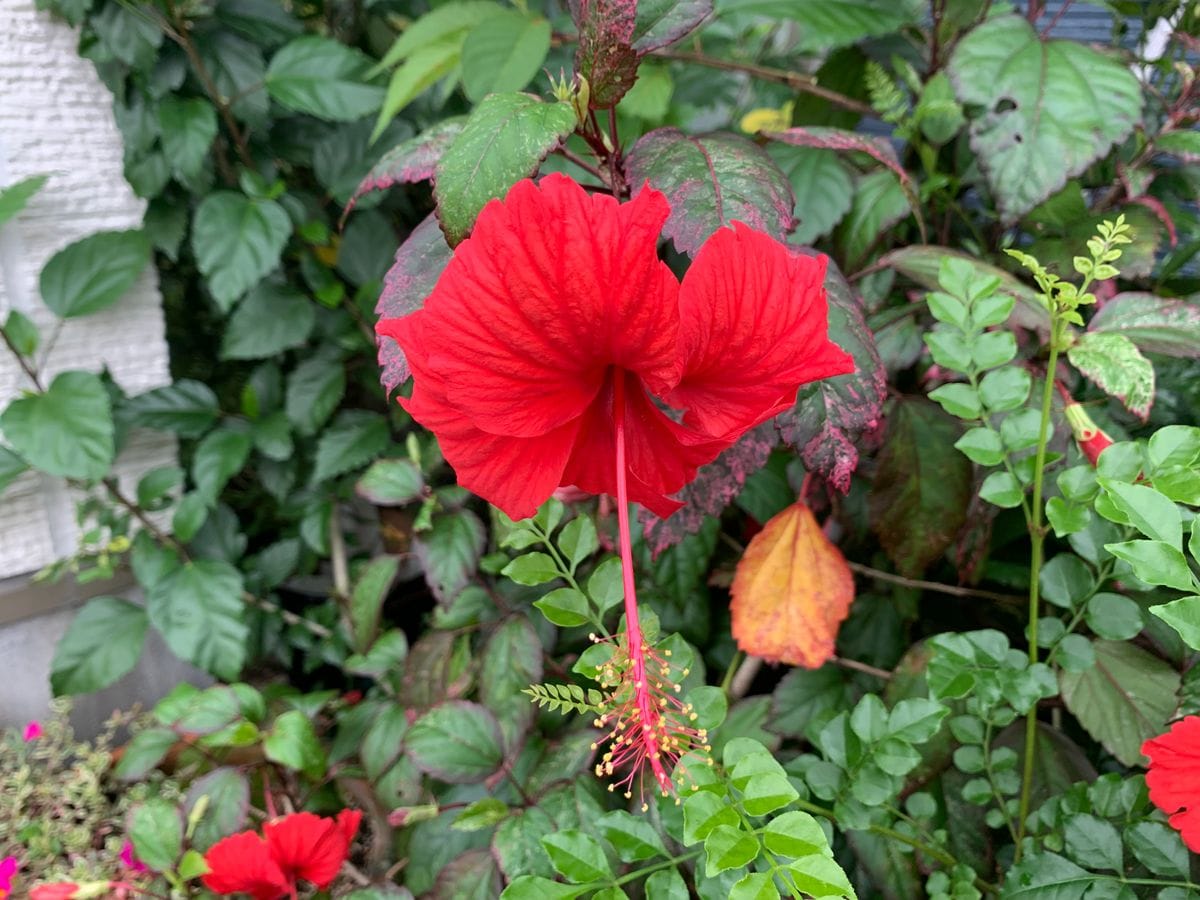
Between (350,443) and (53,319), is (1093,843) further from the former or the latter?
(53,319)

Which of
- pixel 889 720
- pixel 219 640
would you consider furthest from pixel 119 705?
pixel 889 720

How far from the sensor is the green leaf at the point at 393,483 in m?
0.78

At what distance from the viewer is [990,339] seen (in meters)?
0.51

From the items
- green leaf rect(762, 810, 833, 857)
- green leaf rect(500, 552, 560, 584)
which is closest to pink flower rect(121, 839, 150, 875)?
green leaf rect(500, 552, 560, 584)

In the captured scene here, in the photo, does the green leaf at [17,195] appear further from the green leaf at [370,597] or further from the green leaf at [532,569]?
the green leaf at [532,569]

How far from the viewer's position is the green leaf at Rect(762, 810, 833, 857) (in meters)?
0.36

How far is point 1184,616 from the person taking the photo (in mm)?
354

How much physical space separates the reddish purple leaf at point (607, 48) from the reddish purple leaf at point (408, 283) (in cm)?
12

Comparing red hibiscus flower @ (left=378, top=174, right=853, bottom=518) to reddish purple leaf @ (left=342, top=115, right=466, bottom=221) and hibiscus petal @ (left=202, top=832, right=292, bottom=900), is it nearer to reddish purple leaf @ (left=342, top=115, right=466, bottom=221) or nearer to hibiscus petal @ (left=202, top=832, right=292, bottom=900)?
reddish purple leaf @ (left=342, top=115, right=466, bottom=221)

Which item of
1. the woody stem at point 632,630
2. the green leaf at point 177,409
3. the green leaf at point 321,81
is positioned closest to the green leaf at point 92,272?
the green leaf at point 177,409

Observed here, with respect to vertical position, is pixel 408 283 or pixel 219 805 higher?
pixel 408 283

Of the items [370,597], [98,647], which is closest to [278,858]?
[370,597]

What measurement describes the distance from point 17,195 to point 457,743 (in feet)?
2.42

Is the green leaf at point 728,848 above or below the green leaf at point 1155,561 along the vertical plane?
below
